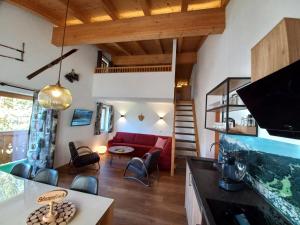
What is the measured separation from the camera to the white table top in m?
1.22

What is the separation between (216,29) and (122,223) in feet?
11.9

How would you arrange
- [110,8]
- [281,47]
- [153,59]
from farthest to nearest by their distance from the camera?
[153,59], [110,8], [281,47]

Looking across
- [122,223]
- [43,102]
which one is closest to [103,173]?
[122,223]

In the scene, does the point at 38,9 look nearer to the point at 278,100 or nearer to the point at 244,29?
the point at 244,29

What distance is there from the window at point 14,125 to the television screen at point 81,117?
3.98ft

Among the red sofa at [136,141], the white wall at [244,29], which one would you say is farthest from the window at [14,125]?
the white wall at [244,29]

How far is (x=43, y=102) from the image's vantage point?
1598 mm

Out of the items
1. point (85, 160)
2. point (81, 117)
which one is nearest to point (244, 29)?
point (85, 160)

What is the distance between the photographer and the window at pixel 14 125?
112 inches

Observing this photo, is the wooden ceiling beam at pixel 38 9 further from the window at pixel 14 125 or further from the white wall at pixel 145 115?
the white wall at pixel 145 115

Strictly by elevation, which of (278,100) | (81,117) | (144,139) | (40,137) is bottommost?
(144,139)

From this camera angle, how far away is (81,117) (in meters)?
4.79

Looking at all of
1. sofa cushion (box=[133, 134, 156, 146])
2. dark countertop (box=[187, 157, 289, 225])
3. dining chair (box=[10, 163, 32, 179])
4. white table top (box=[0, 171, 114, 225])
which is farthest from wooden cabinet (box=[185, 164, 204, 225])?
sofa cushion (box=[133, 134, 156, 146])

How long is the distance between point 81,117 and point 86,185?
3414 mm
